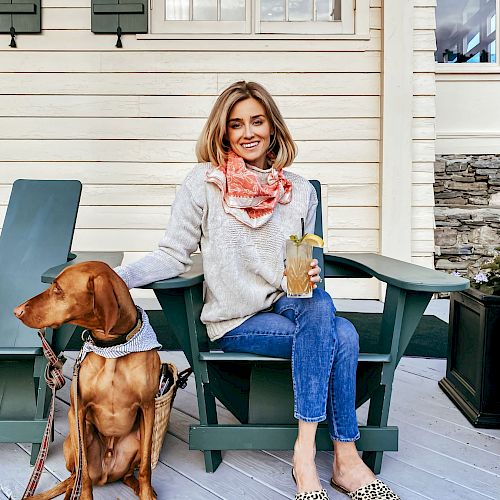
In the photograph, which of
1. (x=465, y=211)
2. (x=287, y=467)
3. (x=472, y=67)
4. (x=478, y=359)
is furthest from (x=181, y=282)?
(x=472, y=67)

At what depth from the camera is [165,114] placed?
4234 millimetres

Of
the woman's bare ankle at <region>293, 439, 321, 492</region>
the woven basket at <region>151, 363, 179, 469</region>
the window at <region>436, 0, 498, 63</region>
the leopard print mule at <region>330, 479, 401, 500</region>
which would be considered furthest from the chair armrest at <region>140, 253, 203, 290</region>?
the window at <region>436, 0, 498, 63</region>

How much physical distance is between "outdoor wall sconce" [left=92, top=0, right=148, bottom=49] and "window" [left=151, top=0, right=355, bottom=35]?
92 millimetres

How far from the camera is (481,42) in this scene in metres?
5.10

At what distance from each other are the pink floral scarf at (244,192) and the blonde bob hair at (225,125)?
0.05 meters

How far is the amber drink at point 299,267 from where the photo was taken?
1455 millimetres

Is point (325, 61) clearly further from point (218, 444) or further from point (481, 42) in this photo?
point (218, 444)

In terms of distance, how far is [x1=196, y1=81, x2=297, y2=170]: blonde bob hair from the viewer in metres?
1.80

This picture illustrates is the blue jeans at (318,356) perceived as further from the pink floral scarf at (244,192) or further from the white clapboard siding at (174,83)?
the white clapboard siding at (174,83)

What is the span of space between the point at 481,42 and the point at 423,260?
90.2 inches

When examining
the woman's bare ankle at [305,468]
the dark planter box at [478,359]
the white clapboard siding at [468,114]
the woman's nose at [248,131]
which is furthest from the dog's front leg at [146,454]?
the white clapboard siding at [468,114]

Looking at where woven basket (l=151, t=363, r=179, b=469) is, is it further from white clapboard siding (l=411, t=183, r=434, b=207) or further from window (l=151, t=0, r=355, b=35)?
window (l=151, t=0, r=355, b=35)

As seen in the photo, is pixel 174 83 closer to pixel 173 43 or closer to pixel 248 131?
pixel 173 43

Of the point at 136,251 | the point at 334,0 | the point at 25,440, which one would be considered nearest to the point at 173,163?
the point at 136,251
